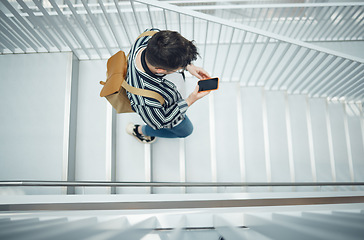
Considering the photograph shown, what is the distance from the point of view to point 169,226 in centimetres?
83

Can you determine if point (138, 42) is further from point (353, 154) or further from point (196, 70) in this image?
point (353, 154)

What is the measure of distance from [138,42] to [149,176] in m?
1.44

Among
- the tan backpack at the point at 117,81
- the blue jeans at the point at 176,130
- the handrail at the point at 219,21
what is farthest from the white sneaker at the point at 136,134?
the handrail at the point at 219,21

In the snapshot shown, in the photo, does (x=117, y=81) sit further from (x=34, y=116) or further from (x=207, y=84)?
(x=34, y=116)

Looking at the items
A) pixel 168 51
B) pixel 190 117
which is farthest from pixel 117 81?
pixel 190 117

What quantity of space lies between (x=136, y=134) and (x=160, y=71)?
3.80 feet

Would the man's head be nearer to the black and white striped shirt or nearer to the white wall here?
the black and white striped shirt

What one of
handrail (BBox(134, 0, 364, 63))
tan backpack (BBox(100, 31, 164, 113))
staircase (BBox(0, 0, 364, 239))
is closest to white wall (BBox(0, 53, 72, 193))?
staircase (BBox(0, 0, 364, 239))

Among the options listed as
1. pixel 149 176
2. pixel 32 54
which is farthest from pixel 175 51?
pixel 32 54

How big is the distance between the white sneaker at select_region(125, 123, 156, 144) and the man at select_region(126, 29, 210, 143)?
49 cm

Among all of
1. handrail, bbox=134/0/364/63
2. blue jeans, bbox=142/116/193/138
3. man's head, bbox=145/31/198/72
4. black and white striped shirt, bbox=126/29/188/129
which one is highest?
handrail, bbox=134/0/364/63

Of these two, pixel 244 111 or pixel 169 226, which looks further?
pixel 244 111

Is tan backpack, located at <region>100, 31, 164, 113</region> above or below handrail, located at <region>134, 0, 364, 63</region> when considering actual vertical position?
below

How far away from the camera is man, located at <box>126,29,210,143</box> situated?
41.1 inches
